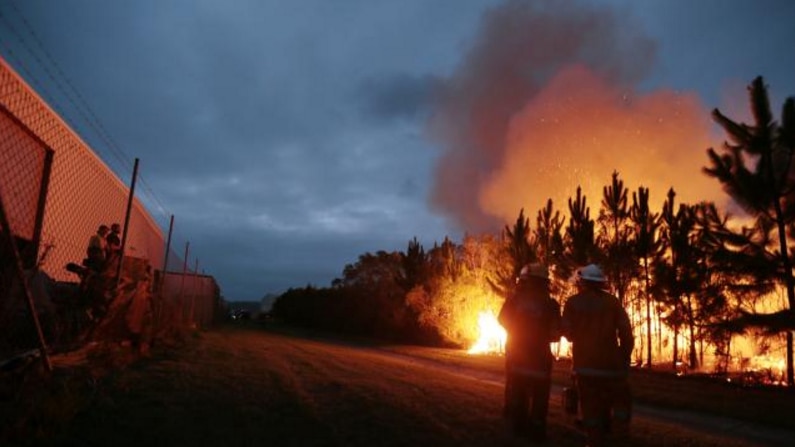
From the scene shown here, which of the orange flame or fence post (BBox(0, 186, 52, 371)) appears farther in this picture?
the orange flame

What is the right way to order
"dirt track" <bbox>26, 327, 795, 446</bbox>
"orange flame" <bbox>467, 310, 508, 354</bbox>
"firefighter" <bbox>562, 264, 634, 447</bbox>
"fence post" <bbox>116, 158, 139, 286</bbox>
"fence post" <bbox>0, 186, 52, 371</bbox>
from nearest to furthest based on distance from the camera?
"fence post" <bbox>0, 186, 52, 371</bbox> → "firefighter" <bbox>562, 264, 634, 447</bbox> → "dirt track" <bbox>26, 327, 795, 446</bbox> → "fence post" <bbox>116, 158, 139, 286</bbox> → "orange flame" <bbox>467, 310, 508, 354</bbox>

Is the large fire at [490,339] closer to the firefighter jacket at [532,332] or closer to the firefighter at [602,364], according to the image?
the firefighter jacket at [532,332]

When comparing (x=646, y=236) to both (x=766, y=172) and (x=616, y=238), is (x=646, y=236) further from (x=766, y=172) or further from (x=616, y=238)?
(x=766, y=172)

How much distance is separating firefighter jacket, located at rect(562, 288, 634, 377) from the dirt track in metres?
1.21

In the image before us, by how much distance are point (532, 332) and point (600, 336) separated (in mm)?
845

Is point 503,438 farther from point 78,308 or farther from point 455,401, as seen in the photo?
point 78,308

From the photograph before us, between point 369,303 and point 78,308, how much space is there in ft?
140

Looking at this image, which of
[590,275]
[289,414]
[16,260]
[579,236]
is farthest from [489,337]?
[16,260]

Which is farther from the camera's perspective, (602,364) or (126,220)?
(126,220)

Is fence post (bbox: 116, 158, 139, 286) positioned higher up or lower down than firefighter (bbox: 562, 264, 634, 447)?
higher up

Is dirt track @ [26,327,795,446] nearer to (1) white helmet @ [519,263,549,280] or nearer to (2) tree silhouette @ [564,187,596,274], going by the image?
(1) white helmet @ [519,263,549,280]

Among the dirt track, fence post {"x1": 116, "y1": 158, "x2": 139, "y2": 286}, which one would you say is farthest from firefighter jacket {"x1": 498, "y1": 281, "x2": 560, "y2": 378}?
fence post {"x1": 116, "y1": 158, "x2": 139, "y2": 286}

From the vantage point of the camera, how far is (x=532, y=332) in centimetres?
679

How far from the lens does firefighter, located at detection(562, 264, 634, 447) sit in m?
6.04
